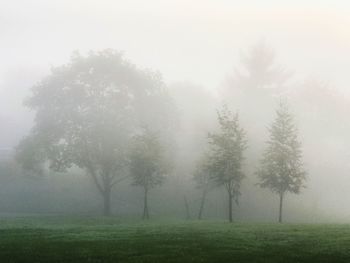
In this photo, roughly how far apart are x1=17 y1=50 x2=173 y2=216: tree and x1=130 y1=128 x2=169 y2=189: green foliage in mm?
5662

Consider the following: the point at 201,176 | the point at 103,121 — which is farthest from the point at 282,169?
the point at 103,121

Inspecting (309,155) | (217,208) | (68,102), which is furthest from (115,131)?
(309,155)

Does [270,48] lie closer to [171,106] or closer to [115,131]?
[171,106]

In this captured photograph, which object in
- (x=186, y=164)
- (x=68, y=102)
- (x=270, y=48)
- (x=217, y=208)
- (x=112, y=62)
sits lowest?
(x=217, y=208)

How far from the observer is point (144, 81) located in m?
70.4

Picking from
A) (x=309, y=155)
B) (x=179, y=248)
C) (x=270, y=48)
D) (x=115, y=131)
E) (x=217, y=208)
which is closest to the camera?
(x=179, y=248)

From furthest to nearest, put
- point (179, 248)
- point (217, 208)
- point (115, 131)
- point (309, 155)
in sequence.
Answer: point (309, 155), point (217, 208), point (115, 131), point (179, 248)

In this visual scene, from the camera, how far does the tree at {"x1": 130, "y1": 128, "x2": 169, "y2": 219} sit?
195 feet

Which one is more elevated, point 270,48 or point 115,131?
point 270,48

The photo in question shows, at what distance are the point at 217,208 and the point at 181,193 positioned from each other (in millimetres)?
5755

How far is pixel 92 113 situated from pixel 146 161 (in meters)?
11.3

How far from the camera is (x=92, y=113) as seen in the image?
217 ft

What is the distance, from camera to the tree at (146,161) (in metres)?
59.4

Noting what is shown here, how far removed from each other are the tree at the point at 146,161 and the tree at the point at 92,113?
5.71 metres
